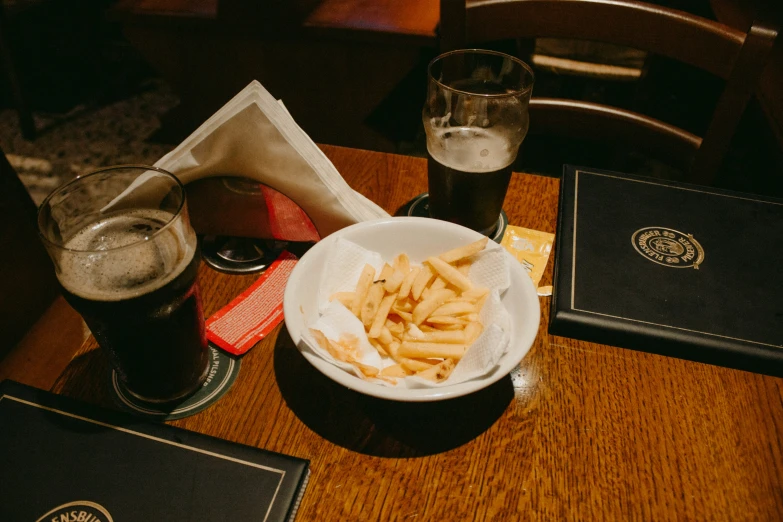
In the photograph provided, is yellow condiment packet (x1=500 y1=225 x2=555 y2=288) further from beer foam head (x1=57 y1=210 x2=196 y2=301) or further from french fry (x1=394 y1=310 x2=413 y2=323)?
beer foam head (x1=57 y1=210 x2=196 y2=301)

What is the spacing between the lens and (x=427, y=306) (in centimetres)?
76

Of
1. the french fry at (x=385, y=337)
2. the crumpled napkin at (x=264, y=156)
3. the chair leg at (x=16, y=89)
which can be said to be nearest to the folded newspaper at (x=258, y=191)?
the crumpled napkin at (x=264, y=156)

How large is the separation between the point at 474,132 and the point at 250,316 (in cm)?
51

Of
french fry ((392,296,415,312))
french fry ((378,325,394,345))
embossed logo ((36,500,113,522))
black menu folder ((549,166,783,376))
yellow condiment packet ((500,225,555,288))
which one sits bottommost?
yellow condiment packet ((500,225,555,288))

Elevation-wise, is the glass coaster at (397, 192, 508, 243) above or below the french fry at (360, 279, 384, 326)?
below

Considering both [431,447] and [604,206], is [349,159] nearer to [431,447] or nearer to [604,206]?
[604,206]

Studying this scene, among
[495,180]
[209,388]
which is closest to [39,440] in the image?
[209,388]

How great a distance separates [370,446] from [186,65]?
8.13ft

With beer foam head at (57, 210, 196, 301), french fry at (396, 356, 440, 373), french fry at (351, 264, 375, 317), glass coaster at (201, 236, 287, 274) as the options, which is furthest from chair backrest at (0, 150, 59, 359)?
french fry at (396, 356, 440, 373)

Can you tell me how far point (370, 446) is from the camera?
0.70 meters

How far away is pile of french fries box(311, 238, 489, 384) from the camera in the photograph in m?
0.70

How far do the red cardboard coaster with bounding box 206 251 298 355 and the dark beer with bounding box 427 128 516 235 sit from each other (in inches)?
12.5

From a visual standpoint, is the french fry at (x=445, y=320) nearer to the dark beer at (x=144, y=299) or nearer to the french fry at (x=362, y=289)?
the french fry at (x=362, y=289)

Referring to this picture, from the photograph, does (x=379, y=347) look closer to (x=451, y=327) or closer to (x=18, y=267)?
(x=451, y=327)
